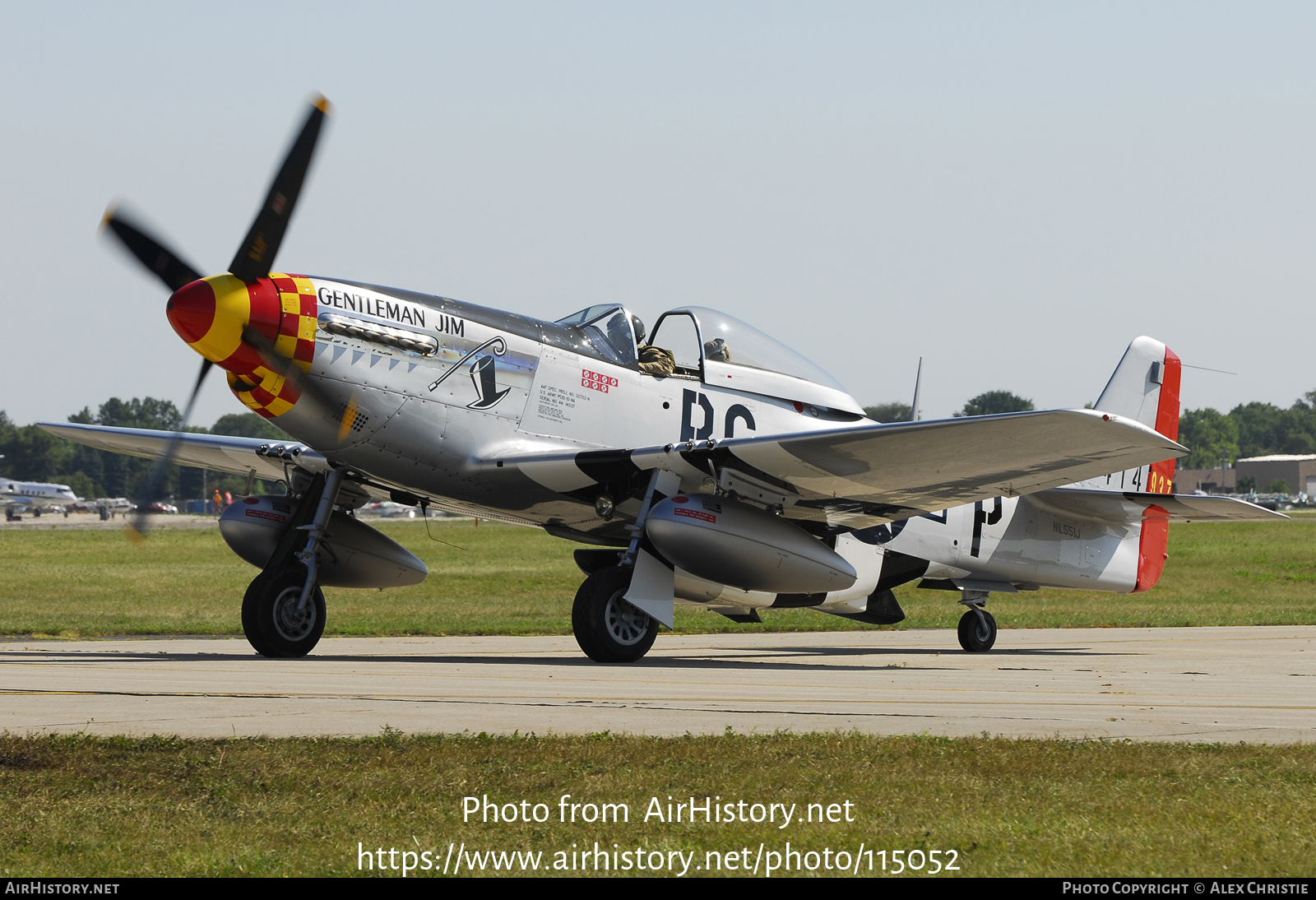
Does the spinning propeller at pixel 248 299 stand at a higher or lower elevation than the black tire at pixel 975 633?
higher

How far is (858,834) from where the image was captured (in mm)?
4996

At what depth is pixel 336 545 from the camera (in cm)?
1470

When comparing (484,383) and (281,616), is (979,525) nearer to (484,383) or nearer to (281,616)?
(484,383)

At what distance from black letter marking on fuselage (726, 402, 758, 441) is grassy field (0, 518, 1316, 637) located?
644 cm

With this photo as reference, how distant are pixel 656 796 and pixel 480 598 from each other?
2364cm

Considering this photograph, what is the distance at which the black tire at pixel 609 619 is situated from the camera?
1237cm

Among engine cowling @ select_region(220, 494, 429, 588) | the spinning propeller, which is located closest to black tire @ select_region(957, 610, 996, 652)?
engine cowling @ select_region(220, 494, 429, 588)

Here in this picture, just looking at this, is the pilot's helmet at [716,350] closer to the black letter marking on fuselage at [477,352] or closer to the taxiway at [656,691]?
→ the black letter marking on fuselage at [477,352]

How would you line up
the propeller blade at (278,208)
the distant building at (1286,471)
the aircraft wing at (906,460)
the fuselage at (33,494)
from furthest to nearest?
the distant building at (1286,471) → the fuselage at (33,494) → the propeller blade at (278,208) → the aircraft wing at (906,460)

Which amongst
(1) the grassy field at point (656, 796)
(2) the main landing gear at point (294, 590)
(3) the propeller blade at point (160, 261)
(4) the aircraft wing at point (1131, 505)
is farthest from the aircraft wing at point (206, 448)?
(4) the aircraft wing at point (1131, 505)

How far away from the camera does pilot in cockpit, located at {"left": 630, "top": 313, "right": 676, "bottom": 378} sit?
13.9 meters

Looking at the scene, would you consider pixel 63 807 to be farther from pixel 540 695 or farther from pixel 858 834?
pixel 540 695

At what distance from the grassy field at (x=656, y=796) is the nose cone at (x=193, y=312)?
209 inches

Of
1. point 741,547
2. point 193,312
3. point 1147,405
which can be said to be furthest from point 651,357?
point 1147,405
